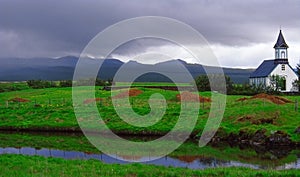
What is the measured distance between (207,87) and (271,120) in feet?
178

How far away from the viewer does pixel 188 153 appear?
33844 mm

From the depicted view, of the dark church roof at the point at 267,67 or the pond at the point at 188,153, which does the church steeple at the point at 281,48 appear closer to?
the dark church roof at the point at 267,67

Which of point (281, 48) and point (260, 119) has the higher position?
point (281, 48)

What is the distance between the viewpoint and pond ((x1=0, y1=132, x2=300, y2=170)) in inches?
1149

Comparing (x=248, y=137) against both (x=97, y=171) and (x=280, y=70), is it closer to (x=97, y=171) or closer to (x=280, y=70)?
(x=97, y=171)

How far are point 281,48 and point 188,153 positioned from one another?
103 meters

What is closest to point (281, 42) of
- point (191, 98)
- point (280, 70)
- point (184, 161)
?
point (280, 70)

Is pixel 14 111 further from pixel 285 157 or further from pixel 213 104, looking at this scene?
pixel 285 157

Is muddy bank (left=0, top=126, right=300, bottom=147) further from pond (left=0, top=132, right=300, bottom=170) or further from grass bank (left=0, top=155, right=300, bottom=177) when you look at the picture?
grass bank (left=0, top=155, right=300, bottom=177)

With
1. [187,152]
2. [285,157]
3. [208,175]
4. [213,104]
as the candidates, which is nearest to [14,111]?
[213,104]

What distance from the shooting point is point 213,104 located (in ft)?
193

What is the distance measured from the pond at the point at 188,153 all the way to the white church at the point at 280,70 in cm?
8500

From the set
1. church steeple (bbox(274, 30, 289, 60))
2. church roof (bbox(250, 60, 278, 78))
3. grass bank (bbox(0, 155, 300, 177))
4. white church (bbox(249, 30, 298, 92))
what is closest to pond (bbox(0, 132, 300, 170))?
grass bank (bbox(0, 155, 300, 177))

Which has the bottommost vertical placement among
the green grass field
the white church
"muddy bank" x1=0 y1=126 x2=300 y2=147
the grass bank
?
"muddy bank" x1=0 y1=126 x2=300 y2=147
